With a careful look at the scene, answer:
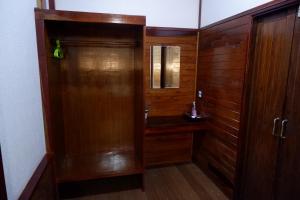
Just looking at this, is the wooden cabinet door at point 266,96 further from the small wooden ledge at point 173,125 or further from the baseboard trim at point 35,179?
the baseboard trim at point 35,179

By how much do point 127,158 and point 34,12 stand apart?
1.91 m

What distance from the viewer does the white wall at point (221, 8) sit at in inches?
73.0

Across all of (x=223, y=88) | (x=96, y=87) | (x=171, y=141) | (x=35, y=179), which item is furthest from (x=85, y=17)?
(x=171, y=141)

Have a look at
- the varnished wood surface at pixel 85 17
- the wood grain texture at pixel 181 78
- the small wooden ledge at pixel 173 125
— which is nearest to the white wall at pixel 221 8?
the wood grain texture at pixel 181 78

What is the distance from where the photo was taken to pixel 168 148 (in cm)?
289

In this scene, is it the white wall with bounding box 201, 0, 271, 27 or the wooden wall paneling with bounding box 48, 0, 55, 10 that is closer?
the white wall with bounding box 201, 0, 271, 27

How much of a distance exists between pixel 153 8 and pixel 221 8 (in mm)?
909

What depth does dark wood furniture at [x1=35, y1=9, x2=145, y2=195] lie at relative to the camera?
86.2 inches

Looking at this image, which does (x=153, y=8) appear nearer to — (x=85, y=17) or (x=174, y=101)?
(x=85, y=17)

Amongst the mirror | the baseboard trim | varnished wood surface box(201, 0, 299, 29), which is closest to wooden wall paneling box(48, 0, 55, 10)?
the mirror

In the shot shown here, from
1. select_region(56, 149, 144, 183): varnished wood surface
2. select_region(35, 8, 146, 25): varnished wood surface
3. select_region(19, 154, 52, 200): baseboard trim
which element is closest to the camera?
select_region(19, 154, 52, 200): baseboard trim

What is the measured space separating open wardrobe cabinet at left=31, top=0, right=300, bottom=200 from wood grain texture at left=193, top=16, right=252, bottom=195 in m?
0.01

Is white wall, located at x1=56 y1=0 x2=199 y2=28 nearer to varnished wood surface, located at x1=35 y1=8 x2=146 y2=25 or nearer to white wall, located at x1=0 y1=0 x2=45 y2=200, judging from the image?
varnished wood surface, located at x1=35 y1=8 x2=146 y2=25

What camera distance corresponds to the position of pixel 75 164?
2299 millimetres
